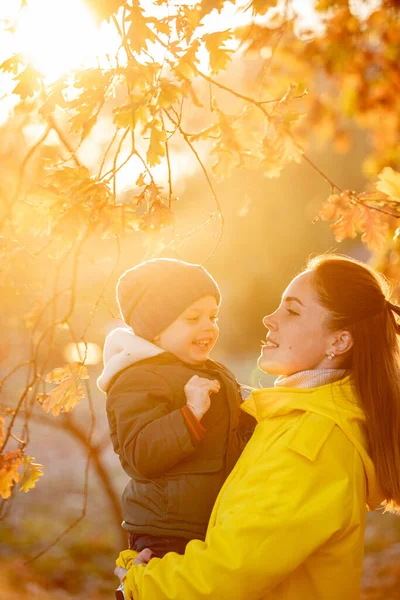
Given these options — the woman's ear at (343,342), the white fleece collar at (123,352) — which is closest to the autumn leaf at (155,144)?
the white fleece collar at (123,352)

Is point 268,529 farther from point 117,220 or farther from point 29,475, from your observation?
point 29,475

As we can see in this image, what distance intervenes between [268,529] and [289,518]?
63 millimetres

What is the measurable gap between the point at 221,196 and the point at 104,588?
7859 mm

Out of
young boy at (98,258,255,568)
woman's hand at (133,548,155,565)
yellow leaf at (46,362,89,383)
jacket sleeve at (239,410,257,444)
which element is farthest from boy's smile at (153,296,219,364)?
woman's hand at (133,548,155,565)

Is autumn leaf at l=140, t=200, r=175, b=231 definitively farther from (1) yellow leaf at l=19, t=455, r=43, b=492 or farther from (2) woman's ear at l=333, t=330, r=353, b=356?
(1) yellow leaf at l=19, t=455, r=43, b=492

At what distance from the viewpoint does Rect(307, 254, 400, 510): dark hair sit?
1942 millimetres

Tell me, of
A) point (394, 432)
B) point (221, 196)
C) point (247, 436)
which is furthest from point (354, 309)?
point (221, 196)

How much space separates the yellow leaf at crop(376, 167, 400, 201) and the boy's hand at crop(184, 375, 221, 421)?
3.63ft

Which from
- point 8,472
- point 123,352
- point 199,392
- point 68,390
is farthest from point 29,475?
point 199,392

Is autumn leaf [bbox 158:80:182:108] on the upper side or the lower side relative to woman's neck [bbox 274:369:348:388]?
upper

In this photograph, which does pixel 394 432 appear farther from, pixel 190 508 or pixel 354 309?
pixel 190 508

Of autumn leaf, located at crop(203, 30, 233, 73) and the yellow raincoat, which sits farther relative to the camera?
autumn leaf, located at crop(203, 30, 233, 73)

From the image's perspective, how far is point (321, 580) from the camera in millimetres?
1857

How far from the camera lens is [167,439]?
1.98 metres
